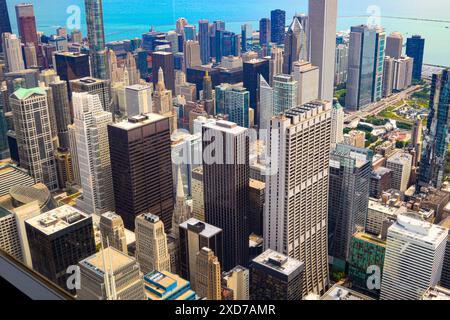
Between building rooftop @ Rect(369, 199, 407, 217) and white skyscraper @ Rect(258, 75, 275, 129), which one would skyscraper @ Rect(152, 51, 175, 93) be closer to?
white skyscraper @ Rect(258, 75, 275, 129)

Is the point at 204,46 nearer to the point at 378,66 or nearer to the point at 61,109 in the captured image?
the point at 378,66

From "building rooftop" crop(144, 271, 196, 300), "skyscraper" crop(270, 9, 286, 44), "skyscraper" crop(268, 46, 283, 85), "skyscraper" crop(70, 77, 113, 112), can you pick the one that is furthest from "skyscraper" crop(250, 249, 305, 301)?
"skyscraper" crop(270, 9, 286, 44)

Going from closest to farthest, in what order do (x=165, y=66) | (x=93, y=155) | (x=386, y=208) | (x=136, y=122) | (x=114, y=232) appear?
(x=114, y=232), (x=386, y=208), (x=136, y=122), (x=93, y=155), (x=165, y=66)

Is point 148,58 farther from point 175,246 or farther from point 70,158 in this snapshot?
point 175,246

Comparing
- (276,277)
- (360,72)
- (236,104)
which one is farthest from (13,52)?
(276,277)

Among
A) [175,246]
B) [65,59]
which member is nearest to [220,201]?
[175,246]
